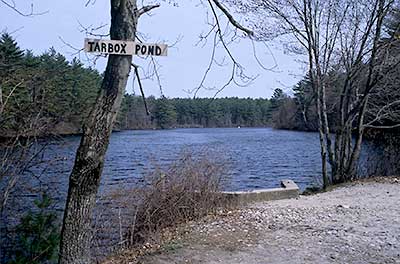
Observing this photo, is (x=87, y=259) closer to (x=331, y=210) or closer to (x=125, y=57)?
(x=125, y=57)

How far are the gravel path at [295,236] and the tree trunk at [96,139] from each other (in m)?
1.78

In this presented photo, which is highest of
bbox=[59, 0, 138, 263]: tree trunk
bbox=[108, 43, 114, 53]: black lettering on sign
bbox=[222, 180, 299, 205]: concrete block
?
bbox=[108, 43, 114, 53]: black lettering on sign

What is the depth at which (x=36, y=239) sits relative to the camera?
22.9 ft

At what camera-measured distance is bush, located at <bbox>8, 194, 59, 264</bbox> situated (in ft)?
22.1

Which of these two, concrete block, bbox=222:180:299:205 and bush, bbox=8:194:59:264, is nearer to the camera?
bush, bbox=8:194:59:264

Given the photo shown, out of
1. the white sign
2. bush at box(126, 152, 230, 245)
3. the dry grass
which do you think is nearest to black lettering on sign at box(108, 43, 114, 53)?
the white sign

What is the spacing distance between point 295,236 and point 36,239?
3.71 meters

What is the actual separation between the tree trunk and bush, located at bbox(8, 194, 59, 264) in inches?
109

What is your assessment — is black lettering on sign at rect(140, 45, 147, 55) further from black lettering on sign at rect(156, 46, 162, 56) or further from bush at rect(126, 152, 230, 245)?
bush at rect(126, 152, 230, 245)

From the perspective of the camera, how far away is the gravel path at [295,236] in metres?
5.64

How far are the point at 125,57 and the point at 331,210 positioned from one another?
5549mm

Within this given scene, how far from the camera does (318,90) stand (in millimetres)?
13875

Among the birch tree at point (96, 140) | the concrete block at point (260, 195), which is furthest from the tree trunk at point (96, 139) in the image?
the concrete block at point (260, 195)

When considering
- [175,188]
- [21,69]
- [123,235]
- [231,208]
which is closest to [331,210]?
[231,208]
